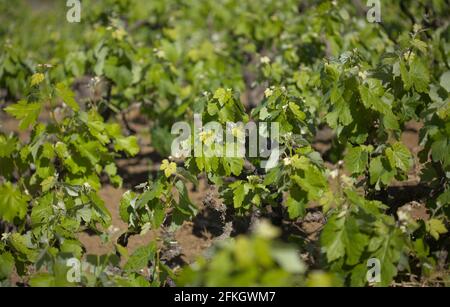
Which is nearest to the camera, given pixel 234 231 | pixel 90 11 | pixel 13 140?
pixel 13 140

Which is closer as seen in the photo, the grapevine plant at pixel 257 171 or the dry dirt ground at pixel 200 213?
the grapevine plant at pixel 257 171

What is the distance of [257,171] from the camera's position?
344cm

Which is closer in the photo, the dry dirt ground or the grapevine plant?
the grapevine plant

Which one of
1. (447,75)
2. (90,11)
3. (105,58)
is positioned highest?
(90,11)

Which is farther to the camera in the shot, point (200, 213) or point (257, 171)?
point (200, 213)

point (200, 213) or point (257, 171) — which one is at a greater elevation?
point (257, 171)

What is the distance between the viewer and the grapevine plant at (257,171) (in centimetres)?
242

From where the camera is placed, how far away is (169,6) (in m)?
7.61

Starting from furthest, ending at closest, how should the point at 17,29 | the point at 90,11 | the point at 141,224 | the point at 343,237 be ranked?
the point at 17,29
the point at 90,11
the point at 141,224
the point at 343,237

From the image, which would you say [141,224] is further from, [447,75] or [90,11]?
[90,11]

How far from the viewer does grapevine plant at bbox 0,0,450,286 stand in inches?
95.3
